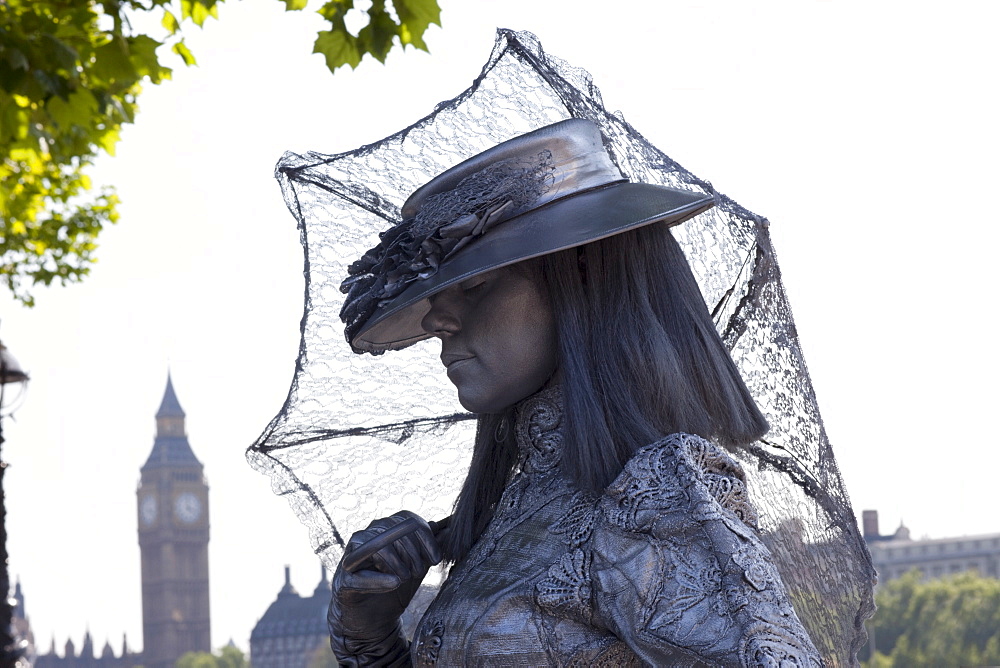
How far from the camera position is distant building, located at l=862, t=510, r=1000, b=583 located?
8838cm

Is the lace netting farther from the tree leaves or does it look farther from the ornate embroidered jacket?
the tree leaves

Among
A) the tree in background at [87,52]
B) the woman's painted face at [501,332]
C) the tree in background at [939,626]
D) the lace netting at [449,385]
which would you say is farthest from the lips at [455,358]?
the tree in background at [939,626]

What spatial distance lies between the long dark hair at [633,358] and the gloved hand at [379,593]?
25 cm

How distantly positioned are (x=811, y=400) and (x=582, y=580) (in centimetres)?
Result: 90

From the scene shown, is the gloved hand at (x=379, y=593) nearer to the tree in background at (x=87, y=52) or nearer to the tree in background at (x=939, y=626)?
the tree in background at (x=87, y=52)

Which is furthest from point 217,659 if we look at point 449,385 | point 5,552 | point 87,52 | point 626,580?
point 626,580

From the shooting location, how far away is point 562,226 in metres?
2.04

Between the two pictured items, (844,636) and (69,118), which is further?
(69,118)

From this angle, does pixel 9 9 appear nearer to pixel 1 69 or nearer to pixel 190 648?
pixel 1 69

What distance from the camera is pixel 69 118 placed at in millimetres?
4781

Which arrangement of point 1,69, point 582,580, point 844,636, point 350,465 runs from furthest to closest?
point 1,69, point 350,465, point 844,636, point 582,580

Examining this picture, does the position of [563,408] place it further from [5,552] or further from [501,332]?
[5,552]

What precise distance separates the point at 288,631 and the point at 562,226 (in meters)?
110

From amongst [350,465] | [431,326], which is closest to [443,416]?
[350,465]
